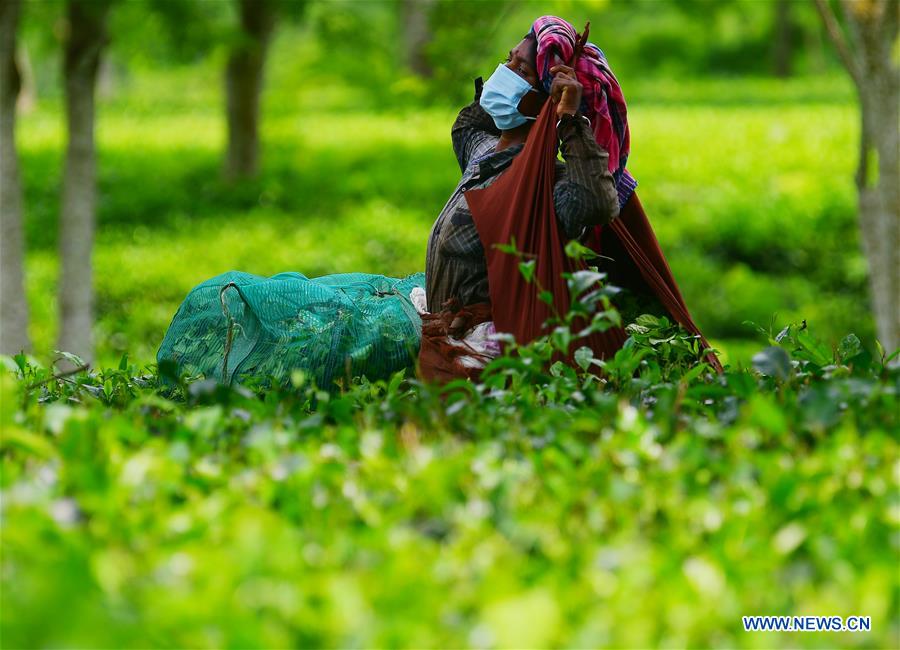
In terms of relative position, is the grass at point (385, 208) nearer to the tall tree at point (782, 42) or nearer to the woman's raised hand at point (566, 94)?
the tall tree at point (782, 42)

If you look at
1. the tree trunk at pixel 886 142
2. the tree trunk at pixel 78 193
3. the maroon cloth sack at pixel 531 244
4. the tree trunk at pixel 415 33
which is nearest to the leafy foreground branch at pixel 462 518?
the maroon cloth sack at pixel 531 244

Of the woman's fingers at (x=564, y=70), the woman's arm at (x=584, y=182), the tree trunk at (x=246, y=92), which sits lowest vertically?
the tree trunk at (x=246, y=92)

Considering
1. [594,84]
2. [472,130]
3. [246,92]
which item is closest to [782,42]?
[246,92]

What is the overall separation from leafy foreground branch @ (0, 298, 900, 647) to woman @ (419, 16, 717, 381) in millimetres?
844

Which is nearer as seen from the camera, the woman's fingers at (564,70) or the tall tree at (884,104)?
the woman's fingers at (564,70)

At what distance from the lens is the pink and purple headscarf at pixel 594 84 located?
3.80 metres

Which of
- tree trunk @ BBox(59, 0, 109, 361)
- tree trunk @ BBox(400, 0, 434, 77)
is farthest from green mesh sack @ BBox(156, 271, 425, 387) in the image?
tree trunk @ BBox(400, 0, 434, 77)

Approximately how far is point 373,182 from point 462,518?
13.0m

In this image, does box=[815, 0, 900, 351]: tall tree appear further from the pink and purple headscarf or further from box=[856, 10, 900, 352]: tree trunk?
the pink and purple headscarf

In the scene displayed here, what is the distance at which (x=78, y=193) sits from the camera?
9.57 metres

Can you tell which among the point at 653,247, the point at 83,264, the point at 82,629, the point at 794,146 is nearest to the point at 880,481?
the point at 82,629

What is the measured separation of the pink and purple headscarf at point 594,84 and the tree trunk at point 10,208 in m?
5.39

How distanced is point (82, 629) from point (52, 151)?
16220 mm

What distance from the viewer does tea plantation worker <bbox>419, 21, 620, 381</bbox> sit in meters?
3.62
